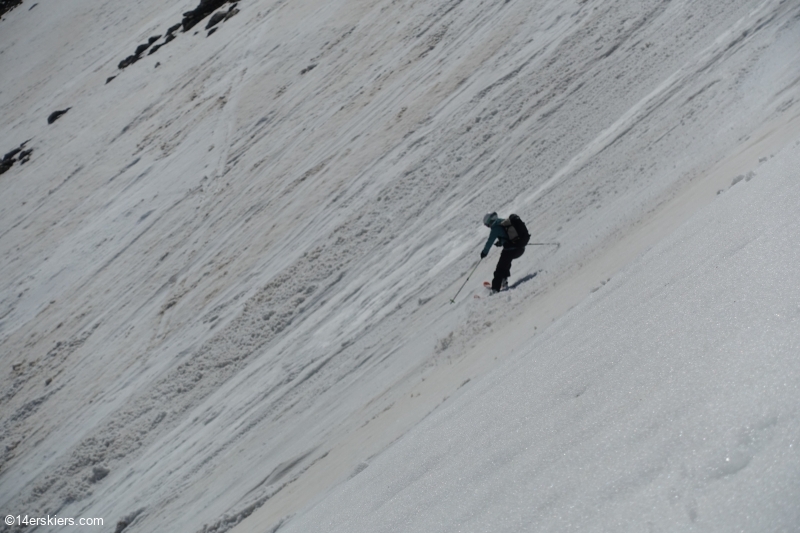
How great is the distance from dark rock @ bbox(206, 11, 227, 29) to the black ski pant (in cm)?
2782

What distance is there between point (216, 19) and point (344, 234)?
2261cm

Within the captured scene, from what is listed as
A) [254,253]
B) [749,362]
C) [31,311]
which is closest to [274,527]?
[749,362]

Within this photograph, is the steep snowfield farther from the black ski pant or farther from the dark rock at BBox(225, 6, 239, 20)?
the dark rock at BBox(225, 6, 239, 20)

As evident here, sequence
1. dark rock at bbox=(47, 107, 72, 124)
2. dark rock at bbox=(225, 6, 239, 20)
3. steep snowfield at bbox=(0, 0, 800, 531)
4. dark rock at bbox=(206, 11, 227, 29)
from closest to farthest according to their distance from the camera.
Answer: steep snowfield at bbox=(0, 0, 800, 531)
dark rock at bbox=(225, 6, 239, 20)
dark rock at bbox=(206, 11, 227, 29)
dark rock at bbox=(47, 107, 72, 124)

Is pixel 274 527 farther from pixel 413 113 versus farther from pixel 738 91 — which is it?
pixel 413 113

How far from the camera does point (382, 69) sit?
21.6m

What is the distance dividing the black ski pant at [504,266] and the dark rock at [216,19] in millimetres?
27815

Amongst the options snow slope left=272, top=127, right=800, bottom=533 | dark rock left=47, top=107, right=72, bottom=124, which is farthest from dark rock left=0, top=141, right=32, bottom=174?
snow slope left=272, top=127, right=800, bottom=533

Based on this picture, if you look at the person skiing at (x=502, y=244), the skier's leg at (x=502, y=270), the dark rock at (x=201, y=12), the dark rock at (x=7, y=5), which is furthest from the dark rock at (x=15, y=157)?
the dark rock at (x=7, y=5)

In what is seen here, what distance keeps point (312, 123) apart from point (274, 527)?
16.1 m

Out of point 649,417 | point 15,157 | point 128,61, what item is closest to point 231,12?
point 128,61

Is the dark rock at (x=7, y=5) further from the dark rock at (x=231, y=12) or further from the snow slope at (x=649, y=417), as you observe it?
the snow slope at (x=649, y=417)

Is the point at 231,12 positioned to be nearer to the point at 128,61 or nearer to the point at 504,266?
the point at 128,61

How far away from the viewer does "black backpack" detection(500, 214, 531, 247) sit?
399 inches
